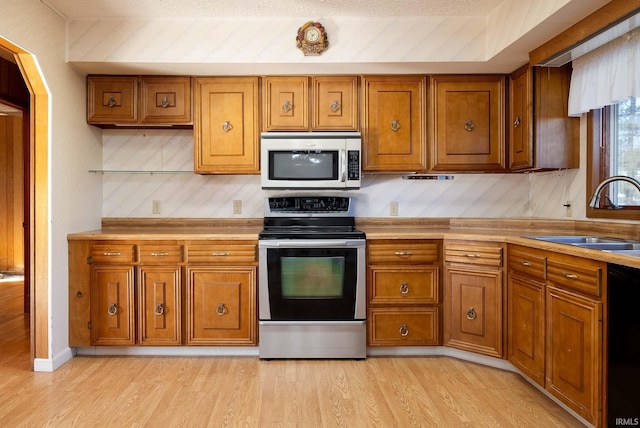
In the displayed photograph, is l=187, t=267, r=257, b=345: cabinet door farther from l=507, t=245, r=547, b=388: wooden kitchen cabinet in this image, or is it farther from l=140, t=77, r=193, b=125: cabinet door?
l=507, t=245, r=547, b=388: wooden kitchen cabinet

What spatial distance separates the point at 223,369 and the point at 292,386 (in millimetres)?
534

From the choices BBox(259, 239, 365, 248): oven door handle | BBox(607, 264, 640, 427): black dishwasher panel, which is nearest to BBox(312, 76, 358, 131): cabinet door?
BBox(259, 239, 365, 248): oven door handle

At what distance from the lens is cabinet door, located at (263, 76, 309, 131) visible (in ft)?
10.3

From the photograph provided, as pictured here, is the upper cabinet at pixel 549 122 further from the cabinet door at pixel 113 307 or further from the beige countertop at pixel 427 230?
the cabinet door at pixel 113 307

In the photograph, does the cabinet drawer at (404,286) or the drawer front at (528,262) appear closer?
the drawer front at (528,262)

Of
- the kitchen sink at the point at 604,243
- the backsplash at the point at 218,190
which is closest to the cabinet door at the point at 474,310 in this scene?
the kitchen sink at the point at 604,243

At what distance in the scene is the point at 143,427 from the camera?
202 cm

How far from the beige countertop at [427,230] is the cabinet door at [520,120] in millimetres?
480

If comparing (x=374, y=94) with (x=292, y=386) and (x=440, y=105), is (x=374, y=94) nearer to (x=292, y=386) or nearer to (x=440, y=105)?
(x=440, y=105)

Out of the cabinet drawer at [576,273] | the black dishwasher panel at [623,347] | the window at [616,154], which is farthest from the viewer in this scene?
the window at [616,154]

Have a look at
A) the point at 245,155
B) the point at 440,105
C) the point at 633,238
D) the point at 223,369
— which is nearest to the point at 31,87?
the point at 245,155

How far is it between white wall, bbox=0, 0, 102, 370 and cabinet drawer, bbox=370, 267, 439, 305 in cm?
211

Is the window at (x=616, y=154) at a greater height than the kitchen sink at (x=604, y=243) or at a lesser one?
greater

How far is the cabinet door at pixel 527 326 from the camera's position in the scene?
231 centimetres
